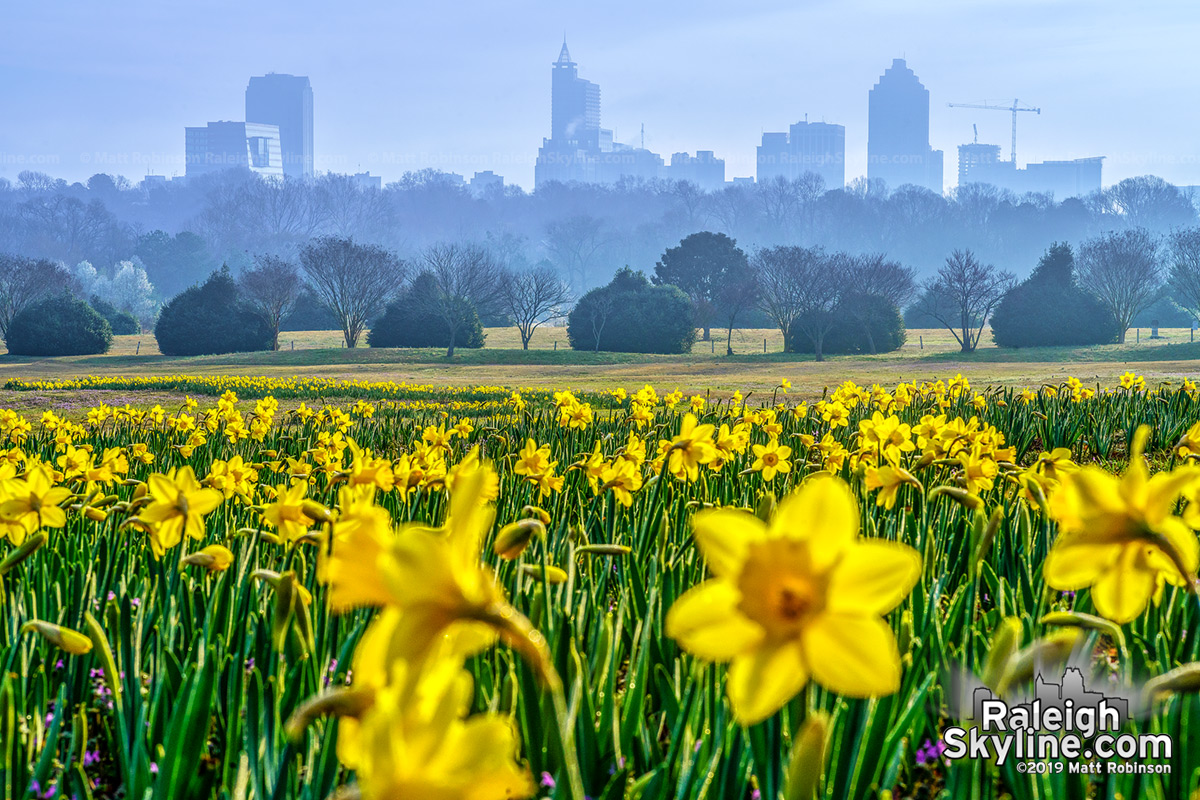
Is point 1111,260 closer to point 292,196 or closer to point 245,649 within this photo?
point 245,649

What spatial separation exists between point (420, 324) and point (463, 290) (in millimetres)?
2772

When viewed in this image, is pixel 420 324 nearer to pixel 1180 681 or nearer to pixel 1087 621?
pixel 1087 621

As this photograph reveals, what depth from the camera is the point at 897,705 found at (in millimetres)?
1553

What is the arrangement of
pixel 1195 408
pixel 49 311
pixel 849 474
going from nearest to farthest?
pixel 849 474 < pixel 1195 408 < pixel 49 311

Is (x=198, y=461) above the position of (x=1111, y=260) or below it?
below

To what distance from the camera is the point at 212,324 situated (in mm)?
33594

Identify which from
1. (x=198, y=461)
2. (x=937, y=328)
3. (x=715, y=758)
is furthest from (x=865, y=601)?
(x=937, y=328)

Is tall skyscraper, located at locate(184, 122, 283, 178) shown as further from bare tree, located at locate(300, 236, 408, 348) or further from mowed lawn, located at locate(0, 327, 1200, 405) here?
mowed lawn, located at locate(0, 327, 1200, 405)

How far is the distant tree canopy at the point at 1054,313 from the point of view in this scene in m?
33.7

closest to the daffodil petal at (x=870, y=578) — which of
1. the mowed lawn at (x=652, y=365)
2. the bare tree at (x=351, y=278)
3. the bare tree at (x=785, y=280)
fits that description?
the mowed lawn at (x=652, y=365)

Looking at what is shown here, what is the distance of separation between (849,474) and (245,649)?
3.05m

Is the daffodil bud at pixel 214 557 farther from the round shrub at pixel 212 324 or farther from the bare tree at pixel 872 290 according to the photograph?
the round shrub at pixel 212 324

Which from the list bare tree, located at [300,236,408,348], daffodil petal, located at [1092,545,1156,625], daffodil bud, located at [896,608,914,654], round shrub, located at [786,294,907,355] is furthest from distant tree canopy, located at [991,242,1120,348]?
daffodil petal, located at [1092,545,1156,625]

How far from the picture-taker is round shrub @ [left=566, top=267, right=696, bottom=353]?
112ft
